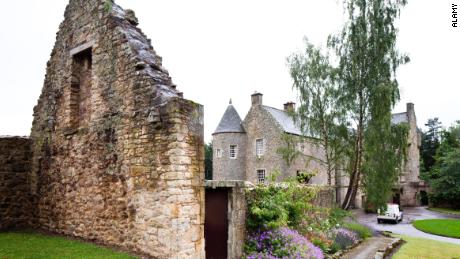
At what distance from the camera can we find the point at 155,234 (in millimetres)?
6543

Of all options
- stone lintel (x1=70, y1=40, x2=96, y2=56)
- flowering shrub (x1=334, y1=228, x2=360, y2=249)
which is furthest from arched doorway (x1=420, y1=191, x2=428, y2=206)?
stone lintel (x1=70, y1=40, x2=96, y2=56)

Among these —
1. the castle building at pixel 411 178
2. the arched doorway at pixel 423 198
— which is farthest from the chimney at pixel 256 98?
the arched doorway at pixel 423 198

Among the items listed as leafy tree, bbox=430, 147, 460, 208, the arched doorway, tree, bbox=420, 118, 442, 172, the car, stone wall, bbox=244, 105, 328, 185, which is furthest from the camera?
tree, bbox=420, 118, 442, 172

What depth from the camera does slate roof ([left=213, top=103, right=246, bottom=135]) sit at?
97.7 ft

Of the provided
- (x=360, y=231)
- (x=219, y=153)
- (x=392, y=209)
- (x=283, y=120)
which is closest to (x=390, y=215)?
(x=392, y=209)

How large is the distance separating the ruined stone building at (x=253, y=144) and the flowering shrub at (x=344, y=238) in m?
13.2

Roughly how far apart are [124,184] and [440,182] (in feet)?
114

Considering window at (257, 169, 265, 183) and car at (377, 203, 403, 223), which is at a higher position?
window at (257, 169, 265, 183)

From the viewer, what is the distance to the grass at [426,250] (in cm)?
1183

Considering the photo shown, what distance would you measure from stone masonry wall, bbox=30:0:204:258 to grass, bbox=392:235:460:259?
29.1ft

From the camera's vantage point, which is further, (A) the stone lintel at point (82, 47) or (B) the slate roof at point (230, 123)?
(B) the slate roof at point (230, 123)

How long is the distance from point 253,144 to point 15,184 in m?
20.8

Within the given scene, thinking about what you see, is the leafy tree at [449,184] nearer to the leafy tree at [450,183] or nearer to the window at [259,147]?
the leafy tree at [450,183]

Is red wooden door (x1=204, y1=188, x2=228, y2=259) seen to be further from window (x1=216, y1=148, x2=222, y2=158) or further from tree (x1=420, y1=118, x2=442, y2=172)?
tree (x1=420, y1=118, x2=442, y2=172)
